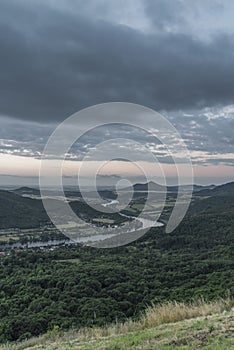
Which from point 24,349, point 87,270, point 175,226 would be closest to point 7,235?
point 175,226

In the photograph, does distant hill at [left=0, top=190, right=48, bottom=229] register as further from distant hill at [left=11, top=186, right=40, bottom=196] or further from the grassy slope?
the grassy slope

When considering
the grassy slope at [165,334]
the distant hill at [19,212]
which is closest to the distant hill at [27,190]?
the distant hill at [19,212]

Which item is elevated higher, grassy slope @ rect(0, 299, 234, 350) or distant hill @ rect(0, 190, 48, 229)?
grassy slope @ rect(0, 299, 234, 350)

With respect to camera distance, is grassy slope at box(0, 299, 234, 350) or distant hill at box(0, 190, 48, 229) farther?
distant hill at box(0, 190, 48, 229)

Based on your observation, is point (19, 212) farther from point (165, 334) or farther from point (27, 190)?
point (165, 334)

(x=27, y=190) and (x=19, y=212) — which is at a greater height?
(x=27, y=190)

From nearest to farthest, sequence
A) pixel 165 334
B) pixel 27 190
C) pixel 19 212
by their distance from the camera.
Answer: pixel 165 334
pixel 19 212
pixel 27 190

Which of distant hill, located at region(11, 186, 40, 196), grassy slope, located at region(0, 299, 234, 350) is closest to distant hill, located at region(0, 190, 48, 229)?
distant hill, located at region(11, 186, 40, 196)

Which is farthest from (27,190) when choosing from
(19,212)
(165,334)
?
(165,334)

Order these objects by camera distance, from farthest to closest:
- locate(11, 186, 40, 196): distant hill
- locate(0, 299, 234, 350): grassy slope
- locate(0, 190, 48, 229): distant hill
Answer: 1. locate(11, 186, 40, 196): distant hill
2. locate(0, 190, 48, 229): distant hill
3. locate(0, 299, 234, 350): grassy slope
